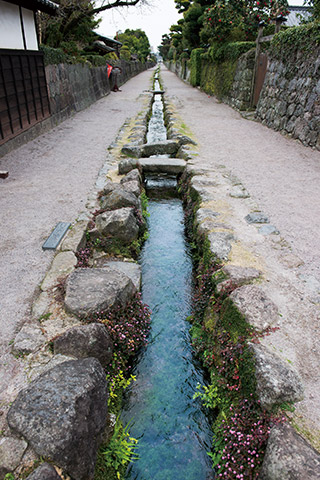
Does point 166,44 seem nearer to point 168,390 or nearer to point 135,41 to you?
point 135,41

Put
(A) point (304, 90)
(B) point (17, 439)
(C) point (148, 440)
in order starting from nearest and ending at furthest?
Result: (B) point (17, 439) → (C) point (148, 440) → (A) point (304, 90)

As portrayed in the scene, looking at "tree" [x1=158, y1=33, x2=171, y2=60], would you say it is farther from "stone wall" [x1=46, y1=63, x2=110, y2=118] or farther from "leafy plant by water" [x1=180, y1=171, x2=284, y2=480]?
"leafy plant by water" [x1=180, y1=171, x2=284, y2=480]

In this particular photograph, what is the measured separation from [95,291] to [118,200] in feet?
8.35

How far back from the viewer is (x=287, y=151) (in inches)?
370

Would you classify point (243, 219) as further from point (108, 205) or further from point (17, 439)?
point (17, 439)

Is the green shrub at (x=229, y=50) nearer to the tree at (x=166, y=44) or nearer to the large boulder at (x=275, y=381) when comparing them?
the large boulder at (x=275, y=381)

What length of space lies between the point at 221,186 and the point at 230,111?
11.0 m

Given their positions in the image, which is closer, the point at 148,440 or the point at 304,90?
the point at 148,440

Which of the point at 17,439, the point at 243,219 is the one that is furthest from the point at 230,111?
the point at 17,439

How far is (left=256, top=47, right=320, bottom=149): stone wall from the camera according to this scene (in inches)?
376

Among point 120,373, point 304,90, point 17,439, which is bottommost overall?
point 120,373

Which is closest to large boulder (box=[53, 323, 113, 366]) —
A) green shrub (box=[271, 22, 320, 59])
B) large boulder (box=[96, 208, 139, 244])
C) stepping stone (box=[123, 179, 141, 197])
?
large boulder (box=[96, 208, 139, 244])

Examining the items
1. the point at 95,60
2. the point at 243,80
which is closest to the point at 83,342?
the point at 243,80

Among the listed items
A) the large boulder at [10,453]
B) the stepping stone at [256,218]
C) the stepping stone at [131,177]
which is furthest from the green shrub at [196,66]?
the large boulder at [10,453]
